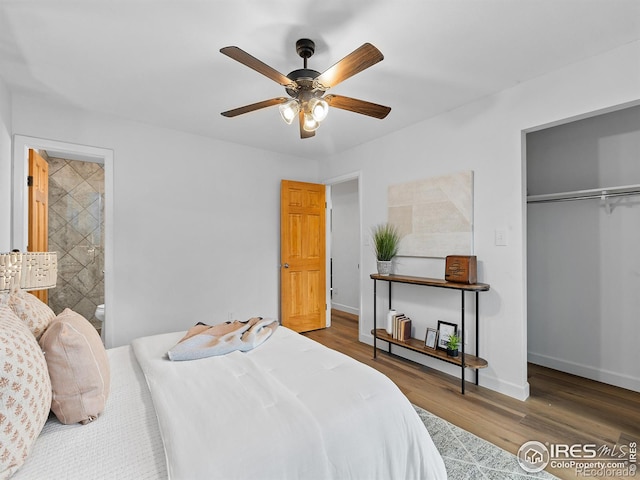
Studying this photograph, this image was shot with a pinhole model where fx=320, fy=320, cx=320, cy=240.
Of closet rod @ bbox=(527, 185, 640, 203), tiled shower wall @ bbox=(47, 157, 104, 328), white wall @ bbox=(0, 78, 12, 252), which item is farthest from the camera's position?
tiled shower wall @ bbox=(47, 157, 104, 328)

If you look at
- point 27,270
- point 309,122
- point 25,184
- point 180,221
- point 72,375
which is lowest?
point 72,375

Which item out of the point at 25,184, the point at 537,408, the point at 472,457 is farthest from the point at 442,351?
the point at 25,184

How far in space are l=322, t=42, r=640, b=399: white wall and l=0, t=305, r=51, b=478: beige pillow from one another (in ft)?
9.64

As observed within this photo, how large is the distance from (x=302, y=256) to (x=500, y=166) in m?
2.65

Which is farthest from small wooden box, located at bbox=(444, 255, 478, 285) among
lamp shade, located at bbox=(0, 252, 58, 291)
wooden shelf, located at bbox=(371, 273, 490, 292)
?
lamp shade, located at bbox=(0, 252, 58, 291)

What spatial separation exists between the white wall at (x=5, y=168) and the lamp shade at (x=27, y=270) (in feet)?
4.14

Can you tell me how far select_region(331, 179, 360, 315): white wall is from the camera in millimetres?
5617

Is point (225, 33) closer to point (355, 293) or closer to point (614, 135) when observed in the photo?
point (614, 135)

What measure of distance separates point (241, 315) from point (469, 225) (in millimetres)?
2811

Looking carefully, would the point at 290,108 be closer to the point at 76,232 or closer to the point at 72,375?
the point at 72,375

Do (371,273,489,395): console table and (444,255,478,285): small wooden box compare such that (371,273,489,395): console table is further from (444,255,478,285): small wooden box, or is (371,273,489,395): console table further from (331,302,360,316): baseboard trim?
(331,302,360,316): baseboard trim

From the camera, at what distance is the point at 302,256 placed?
177 inches

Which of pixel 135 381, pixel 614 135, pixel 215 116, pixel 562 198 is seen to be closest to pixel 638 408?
pixel 562 198

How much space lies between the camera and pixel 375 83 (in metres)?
2.56
